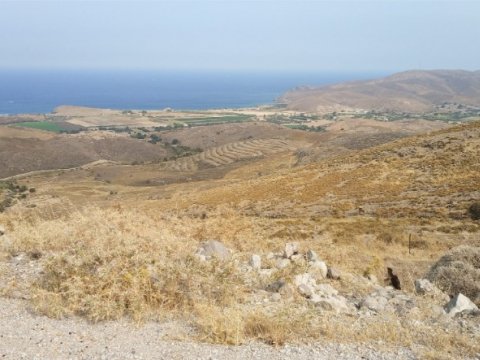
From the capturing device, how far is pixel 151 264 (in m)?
9.26

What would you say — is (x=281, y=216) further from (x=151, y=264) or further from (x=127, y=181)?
(x=127, y=181)

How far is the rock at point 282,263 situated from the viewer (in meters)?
11.0

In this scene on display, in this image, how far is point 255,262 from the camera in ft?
37.3

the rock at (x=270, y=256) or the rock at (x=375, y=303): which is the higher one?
the rock at (x=375, y=303)

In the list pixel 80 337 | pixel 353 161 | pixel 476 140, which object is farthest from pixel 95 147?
pixel 80 337

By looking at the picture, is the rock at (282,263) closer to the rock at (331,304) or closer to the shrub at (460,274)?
the rock at (331,304)

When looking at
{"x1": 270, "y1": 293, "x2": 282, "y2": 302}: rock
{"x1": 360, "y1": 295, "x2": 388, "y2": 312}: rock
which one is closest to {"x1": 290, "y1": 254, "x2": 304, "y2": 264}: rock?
{"x1": 270, "y1": 293, "x2": 282, "y2": 302}: rock

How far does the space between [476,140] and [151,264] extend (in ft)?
122

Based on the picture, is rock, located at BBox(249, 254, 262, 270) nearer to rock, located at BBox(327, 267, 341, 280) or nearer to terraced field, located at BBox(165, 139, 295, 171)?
rock, located at BBox(327, 267, 341, 280)

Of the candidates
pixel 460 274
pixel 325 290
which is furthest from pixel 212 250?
pixel 460 274

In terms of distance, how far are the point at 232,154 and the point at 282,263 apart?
10214 cm

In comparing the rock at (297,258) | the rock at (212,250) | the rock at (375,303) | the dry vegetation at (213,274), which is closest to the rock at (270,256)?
the dry vegetation at (213,274)

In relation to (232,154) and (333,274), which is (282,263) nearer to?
(333,274)

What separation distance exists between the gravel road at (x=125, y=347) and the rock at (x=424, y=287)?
3849 millimetres
